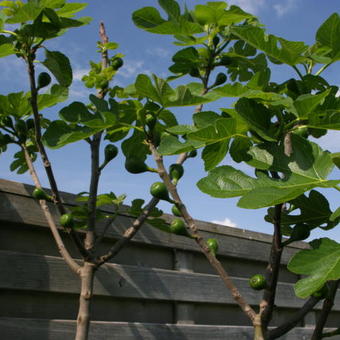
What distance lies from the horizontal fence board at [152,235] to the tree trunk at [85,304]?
46cm

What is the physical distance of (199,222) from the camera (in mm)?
2486

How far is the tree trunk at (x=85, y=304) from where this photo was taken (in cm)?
148

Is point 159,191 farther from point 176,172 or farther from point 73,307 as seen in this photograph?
point 73,307

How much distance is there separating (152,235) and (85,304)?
0.80 metres

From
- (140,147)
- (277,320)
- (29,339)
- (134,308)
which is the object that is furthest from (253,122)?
(277,320)

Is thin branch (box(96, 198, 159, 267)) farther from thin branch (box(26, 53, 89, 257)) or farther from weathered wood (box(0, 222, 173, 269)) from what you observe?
weathered wood (box(0, 222, 173, 269))

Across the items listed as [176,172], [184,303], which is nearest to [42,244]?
[184,303]

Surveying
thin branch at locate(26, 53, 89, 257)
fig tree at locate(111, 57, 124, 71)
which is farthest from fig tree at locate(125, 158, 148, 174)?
fig tree at locate(111, 57, 124, 71)

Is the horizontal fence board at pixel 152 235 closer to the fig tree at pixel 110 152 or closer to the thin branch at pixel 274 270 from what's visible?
the fig tree at pixel 110 152

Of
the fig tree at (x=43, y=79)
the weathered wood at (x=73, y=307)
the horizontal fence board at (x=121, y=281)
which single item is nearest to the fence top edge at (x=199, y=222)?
the horizontal fence board at (x=121, y=281)

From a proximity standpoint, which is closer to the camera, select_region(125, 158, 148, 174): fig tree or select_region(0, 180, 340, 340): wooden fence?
select_region(125, 158, 148, 174): fig tree

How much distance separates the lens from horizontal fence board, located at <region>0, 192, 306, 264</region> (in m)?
1.88

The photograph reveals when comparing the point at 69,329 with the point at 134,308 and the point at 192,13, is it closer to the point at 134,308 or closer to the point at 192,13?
the point at 134,308

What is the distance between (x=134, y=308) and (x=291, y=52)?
5.51ft
